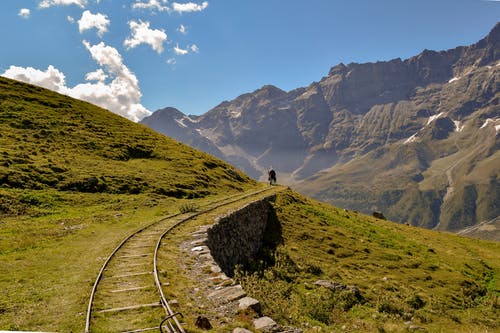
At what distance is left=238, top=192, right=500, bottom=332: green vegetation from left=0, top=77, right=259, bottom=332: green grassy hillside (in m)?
9.75

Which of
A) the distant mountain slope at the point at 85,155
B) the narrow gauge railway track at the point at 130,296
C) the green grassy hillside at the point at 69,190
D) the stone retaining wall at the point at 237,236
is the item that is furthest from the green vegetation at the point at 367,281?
the distant mountain slope at the point at 85,155

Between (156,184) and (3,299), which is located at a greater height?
(156,184)

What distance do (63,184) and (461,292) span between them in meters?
42.8

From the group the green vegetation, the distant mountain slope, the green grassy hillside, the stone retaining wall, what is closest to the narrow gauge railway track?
the green grassy hillside

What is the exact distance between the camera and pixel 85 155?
52.3m

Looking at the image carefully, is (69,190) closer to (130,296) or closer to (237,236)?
(237,236)

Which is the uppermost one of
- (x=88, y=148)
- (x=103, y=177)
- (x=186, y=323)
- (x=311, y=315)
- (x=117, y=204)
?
(x=88, y=148)

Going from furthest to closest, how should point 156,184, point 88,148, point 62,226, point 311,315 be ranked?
point 88,148
point 156,184
point 62,226
point 311,315

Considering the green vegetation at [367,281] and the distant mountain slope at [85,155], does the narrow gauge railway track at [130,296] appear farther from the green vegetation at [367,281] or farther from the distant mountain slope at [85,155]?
the distant mountain slope at [85,155]

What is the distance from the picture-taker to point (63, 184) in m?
39.5

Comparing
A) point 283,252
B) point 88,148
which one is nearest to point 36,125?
point 88,148

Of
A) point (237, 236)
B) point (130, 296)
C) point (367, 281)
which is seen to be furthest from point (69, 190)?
point (367, 281)

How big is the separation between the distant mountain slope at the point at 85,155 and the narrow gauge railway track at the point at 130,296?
23584 millimetres

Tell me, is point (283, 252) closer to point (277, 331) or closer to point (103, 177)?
point (277, 331)
